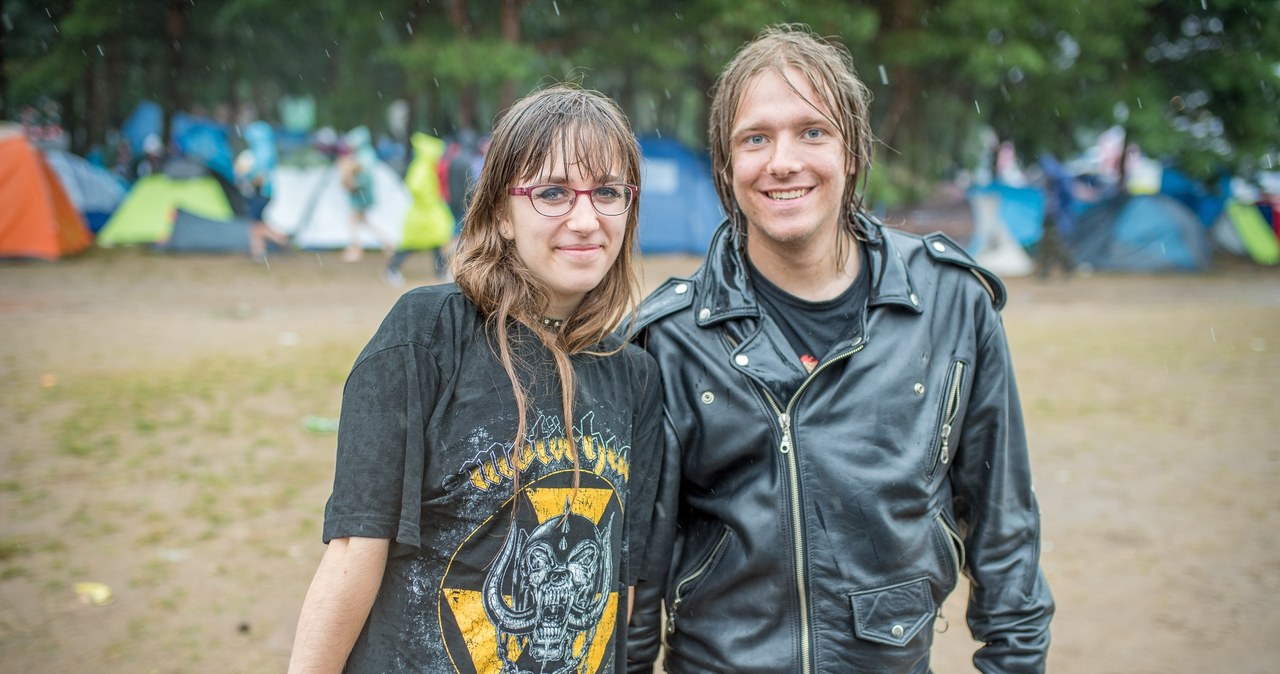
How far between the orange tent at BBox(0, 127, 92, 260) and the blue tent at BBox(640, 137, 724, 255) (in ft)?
29.2

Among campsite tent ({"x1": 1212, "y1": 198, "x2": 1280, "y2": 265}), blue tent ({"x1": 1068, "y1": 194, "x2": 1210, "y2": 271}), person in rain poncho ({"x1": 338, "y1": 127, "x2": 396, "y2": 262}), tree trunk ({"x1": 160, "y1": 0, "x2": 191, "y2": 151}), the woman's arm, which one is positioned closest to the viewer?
the woman's arm

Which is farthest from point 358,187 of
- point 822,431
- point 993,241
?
point 822,431

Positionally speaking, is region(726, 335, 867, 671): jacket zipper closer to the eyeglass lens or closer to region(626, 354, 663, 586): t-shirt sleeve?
region(626, 354, 663, 586): t-shirt sleeve

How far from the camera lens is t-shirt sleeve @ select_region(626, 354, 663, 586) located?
1.96 m

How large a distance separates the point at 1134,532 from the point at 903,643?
12.4 feet

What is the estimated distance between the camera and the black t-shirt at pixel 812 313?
2.12 meters

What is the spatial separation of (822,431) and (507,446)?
67 cm

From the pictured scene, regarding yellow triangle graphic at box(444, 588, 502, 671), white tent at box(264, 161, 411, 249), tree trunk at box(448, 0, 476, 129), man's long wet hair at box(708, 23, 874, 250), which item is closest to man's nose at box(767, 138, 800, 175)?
man's long wet hair at box(708, 23, 874, 250)

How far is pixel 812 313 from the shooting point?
215cm

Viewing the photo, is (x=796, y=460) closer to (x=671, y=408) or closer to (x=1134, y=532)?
(x=671, y=408)

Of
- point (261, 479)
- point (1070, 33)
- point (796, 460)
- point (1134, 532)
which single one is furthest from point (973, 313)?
point (1070, 33)

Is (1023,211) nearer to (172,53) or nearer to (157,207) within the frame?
(157,207)

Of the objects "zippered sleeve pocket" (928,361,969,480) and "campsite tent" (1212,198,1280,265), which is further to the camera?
"campsite tent" (1212,198,1280,265)

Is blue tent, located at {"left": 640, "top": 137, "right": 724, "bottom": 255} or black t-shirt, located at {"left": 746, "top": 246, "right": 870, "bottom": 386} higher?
black t-shirt, located at {"left": 746, "top": 246, "right": 870, "bottom": 386}
